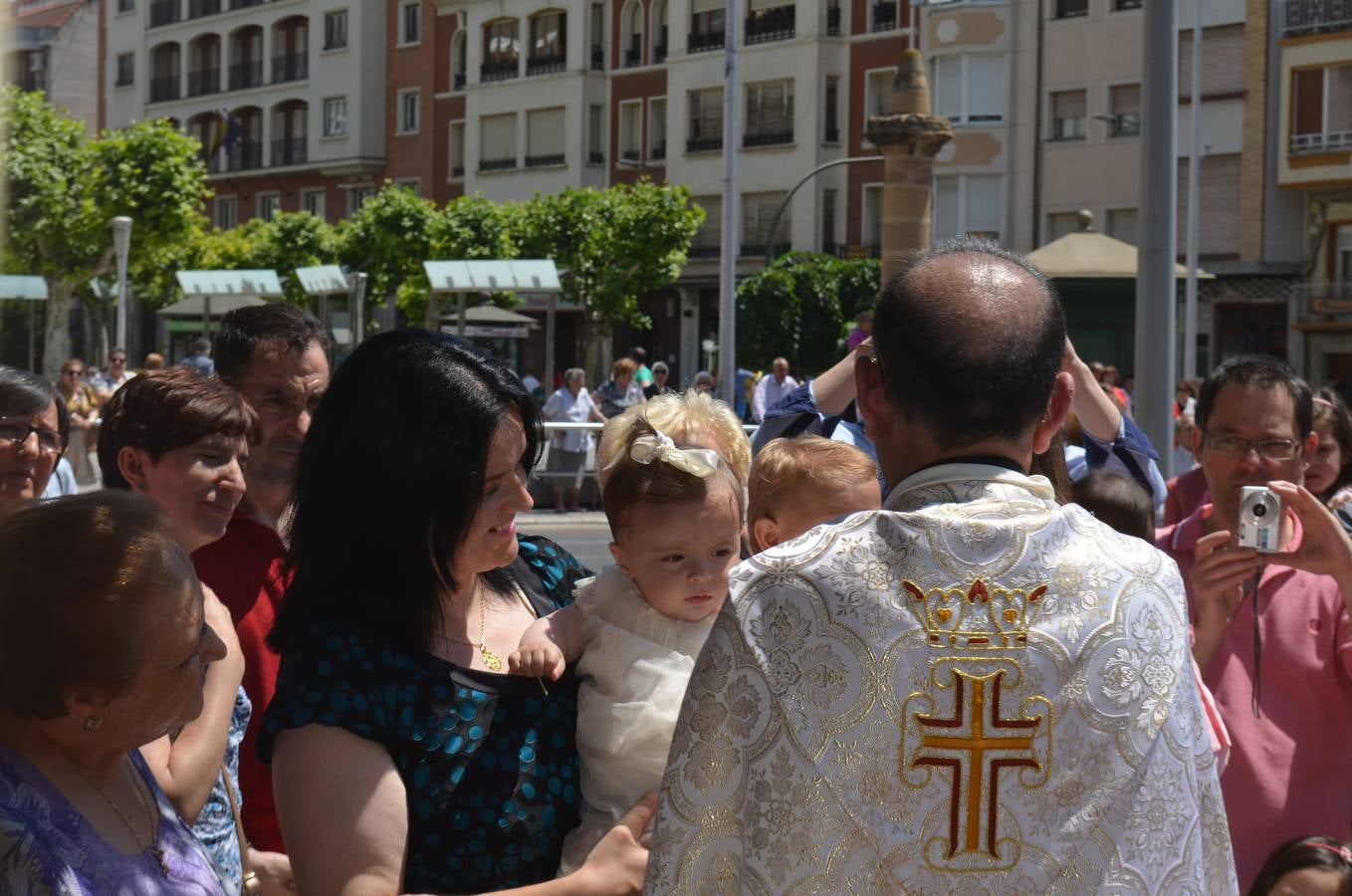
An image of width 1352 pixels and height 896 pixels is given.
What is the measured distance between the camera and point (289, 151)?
63562mm

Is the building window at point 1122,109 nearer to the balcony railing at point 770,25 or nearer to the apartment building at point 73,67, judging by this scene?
the balcony railing at point 770,25

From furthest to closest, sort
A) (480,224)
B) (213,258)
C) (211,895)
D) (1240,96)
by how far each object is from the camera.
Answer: (213,258) → (480,224) → (1240,96) → (211,895)

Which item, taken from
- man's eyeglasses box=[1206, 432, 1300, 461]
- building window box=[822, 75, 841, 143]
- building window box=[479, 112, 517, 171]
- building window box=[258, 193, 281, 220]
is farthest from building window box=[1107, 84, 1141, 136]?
man's eyeglasses box=[1206, 432, 1300, 461]

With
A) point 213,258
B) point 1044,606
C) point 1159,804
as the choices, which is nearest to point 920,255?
point 1044,606

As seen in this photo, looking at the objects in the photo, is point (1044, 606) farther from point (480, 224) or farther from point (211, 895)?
point (480, 224)

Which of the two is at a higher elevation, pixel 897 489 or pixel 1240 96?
pixel 1240 96

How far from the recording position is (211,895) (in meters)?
2.60

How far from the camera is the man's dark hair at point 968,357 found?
2.28m

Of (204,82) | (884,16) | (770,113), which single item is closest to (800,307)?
(770,113)

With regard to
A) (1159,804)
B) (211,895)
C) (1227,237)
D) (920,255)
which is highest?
(1227,237)

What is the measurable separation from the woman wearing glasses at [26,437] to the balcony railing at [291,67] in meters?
60.8

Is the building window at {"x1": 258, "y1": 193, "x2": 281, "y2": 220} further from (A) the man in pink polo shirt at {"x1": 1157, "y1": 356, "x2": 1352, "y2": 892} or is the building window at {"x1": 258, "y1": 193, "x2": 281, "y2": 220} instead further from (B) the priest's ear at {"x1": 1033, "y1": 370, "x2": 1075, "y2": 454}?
(B) the priest's ear at {"x1": 1033, "y1": 370, "x2": 1075, "y2": 454}

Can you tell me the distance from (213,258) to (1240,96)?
3187cm

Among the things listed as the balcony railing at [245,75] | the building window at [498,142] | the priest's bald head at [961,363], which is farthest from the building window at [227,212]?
the priest's bald head at [961,363]
